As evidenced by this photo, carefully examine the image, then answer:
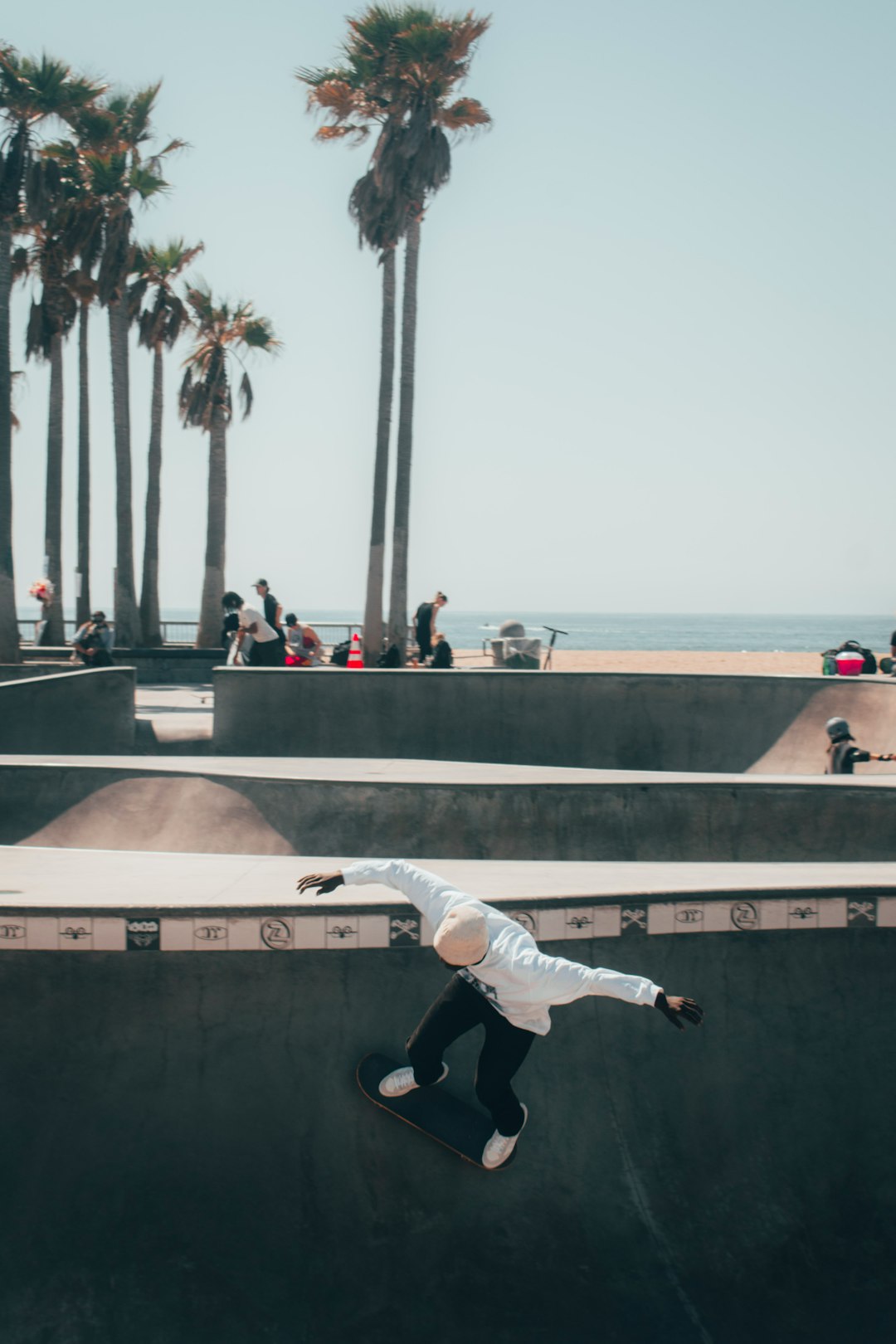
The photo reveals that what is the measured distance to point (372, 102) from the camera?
1081 inches

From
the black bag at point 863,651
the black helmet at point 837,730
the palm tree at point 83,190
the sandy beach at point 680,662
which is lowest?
the sandy beach at point 680,662

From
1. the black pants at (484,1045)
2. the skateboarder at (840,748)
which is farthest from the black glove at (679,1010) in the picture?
the skateboarder at (840,748)

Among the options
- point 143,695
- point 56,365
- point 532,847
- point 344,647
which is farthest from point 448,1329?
point 56,365

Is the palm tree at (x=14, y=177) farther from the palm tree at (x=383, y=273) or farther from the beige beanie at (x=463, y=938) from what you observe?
the beige beanie at (x=463, y=938)

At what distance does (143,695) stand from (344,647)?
5596 millimetres

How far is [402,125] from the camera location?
2752 centimetres

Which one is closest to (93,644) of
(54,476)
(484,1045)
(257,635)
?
(257,635)

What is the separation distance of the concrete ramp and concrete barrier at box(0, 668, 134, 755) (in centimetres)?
850

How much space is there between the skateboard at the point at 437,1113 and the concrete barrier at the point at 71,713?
8798mm

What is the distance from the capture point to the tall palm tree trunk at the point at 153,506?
111 feet

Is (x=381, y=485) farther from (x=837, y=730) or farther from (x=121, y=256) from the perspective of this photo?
(x=837, y=730)

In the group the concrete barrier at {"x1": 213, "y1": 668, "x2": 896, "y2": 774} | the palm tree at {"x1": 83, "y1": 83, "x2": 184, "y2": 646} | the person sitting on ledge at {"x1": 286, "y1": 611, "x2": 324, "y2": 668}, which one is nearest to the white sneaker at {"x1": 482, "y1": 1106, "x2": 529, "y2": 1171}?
the concrete barrier at {"x1": 213, "y1": 668, "x2": 896, "y2": 774}

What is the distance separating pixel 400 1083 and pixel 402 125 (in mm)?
27794

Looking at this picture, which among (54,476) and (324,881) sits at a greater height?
(54,476)
